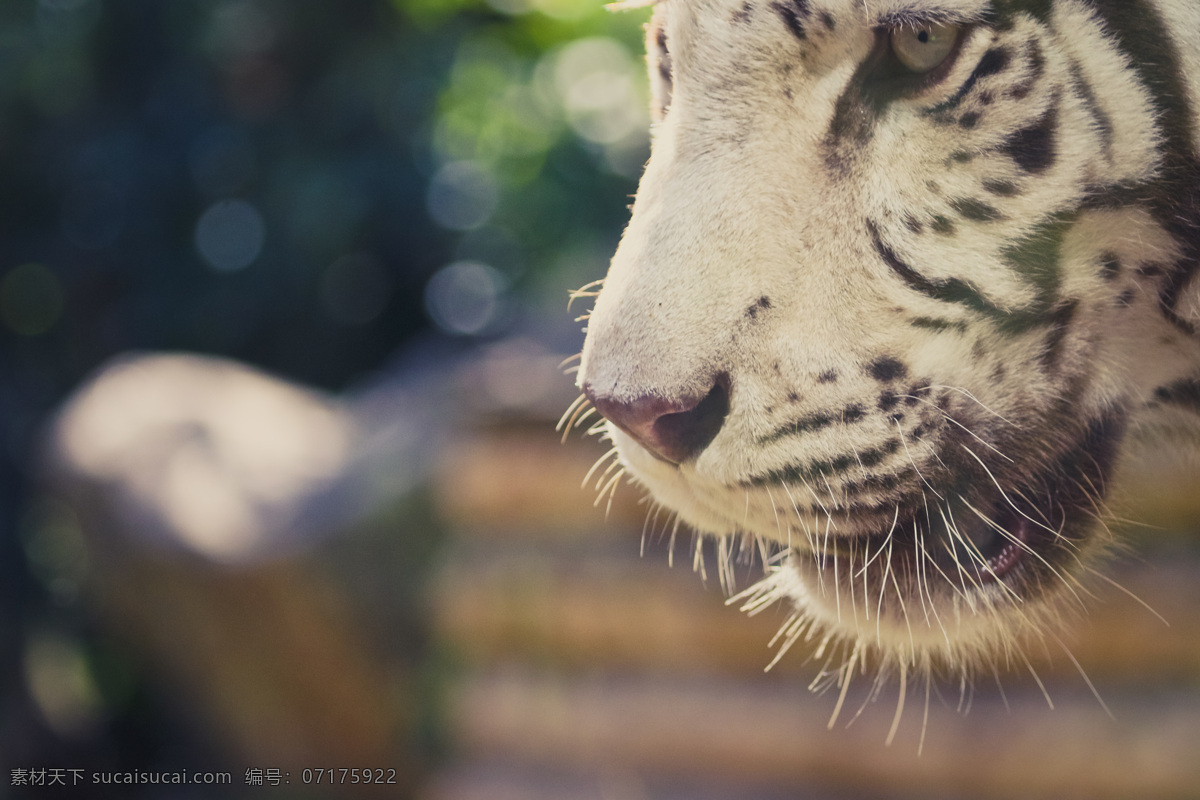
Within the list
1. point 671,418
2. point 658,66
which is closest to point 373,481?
point 658,66

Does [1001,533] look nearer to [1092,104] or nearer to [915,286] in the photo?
[915,286]

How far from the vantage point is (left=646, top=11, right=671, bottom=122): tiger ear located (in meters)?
0.90

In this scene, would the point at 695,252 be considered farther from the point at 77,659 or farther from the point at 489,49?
the point at 77,659

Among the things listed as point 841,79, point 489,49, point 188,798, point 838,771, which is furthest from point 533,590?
point 841,79

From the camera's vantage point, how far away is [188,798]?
126 inches

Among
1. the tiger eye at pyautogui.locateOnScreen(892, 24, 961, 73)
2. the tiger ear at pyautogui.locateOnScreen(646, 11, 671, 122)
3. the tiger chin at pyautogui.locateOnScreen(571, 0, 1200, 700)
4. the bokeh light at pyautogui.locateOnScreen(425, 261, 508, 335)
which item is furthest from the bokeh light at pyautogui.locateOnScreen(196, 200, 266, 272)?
the tiger eye at pyautogui.locateOnScreen(892, 24, 961, 73)

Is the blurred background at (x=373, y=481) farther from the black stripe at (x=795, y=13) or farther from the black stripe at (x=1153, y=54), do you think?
the black stripe at (x=795, y=13)

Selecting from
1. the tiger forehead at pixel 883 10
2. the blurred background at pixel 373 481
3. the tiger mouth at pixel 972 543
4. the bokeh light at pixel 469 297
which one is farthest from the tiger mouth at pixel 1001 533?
the bokeh light at pixel 469 297

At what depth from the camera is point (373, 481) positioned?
9.15ft

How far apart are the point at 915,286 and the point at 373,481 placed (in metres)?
2.26

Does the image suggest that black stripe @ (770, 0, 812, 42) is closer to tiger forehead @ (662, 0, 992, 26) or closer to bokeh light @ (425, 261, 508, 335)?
tiger forehead @ (662, 0, 992, 26)

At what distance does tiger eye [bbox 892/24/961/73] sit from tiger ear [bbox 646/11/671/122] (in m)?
0.25

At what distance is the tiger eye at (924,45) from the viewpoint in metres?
0.67

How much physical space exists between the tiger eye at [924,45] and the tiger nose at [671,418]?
254 mm
